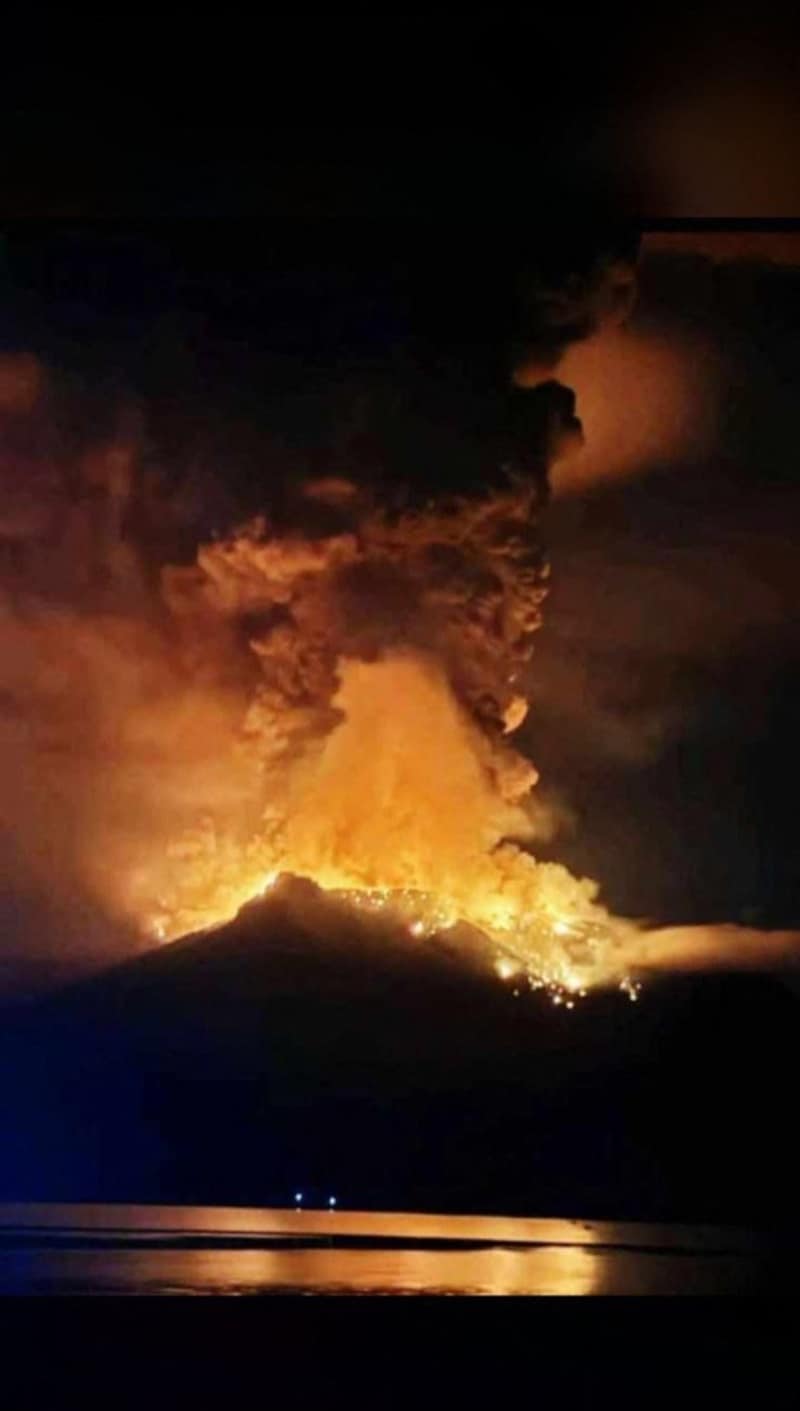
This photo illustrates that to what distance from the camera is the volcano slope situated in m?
4.04

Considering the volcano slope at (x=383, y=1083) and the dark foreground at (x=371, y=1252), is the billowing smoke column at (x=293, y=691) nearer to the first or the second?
the volcano slope at (x=383, y=1083)

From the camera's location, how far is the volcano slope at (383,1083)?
13.3 ft

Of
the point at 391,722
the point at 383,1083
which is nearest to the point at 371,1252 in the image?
the point at 383,1083

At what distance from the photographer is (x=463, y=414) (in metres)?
4.21

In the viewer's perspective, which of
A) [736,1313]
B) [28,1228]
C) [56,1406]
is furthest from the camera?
[28,1228]

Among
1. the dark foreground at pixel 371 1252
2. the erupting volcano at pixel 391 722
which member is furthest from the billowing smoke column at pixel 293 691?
the dark foreground at pixel 371 1252

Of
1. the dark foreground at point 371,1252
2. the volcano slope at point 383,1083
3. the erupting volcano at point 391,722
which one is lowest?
the dark foreground at point 371,1252

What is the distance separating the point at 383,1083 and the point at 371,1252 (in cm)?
36

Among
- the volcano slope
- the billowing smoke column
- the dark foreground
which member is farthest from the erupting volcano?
the dark foreground

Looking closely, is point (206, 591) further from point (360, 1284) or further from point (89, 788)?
point (360, 1284)

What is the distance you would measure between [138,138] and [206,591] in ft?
3.24

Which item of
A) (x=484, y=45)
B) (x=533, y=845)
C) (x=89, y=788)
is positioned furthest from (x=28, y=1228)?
(x=484, y=45)

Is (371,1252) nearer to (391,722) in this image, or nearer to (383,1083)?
(383,1083)

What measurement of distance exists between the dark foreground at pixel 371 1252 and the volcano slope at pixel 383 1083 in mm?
50
